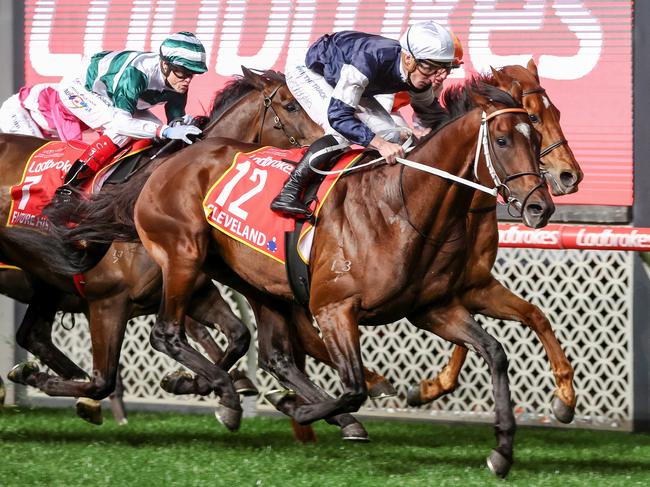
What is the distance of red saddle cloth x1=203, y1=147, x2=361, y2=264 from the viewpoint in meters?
5.47

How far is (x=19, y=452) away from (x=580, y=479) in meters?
2.50

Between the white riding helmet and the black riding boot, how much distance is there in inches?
21.0

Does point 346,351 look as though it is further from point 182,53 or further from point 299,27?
point 299,27

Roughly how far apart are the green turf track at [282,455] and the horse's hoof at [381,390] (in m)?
0.28

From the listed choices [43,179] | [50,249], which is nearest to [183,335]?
[50,249]

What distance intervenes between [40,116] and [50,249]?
109 centimetres

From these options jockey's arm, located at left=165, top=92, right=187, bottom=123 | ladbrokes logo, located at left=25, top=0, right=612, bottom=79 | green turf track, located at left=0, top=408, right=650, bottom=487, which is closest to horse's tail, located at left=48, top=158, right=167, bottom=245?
jockey's arm, located at left=165, top=92, right=187, bottom=123

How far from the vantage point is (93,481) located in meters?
5.18

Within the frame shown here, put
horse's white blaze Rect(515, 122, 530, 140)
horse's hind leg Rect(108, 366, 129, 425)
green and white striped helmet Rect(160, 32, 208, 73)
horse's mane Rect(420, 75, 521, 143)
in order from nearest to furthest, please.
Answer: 1. horse's white blaze Rect(515, 122, 530, 140)
2. horse's mane Rect(420, 75, 521, 143)
3. green and white striped helmet Rect(160, 32, 208, 73)
4. horse's hind leg Rect(108, 366, 129, 425)

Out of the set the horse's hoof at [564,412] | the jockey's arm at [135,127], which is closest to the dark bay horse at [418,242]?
the horse's hoof at [564,412]

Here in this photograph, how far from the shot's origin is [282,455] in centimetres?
590

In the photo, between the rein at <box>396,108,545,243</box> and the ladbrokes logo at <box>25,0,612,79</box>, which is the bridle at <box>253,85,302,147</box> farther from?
the rein at <box>396,108,545,243</box>

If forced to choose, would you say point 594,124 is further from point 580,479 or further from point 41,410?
point 41,410

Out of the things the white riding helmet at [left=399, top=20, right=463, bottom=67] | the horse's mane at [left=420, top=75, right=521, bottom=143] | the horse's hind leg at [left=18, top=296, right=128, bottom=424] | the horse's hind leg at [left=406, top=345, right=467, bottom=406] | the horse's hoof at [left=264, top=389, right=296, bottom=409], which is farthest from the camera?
the horse's hind leg at [left=406, top=345, right=467, bottom=406]
